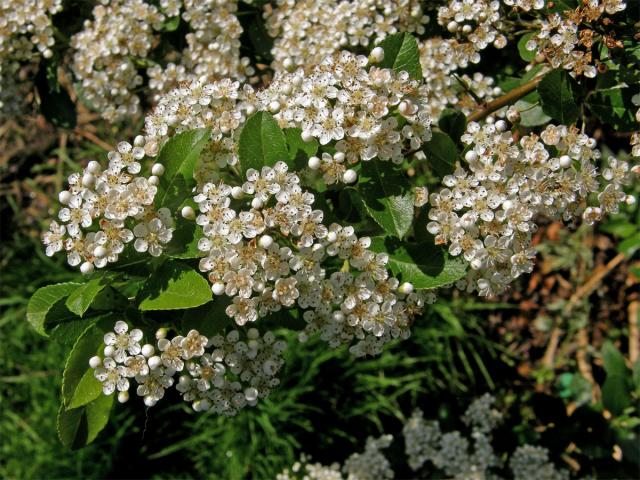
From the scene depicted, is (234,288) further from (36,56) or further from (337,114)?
(36,56)

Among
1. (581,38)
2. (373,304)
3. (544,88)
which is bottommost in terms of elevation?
(373,304)

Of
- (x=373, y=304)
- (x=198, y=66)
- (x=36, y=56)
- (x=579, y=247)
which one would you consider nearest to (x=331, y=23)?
(x=198, y=66)

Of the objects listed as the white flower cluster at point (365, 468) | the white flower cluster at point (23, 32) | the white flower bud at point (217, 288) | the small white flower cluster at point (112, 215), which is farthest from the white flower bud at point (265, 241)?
the white flower cluster at point (365, 468)

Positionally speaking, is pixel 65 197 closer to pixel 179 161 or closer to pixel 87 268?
pixel 87 268

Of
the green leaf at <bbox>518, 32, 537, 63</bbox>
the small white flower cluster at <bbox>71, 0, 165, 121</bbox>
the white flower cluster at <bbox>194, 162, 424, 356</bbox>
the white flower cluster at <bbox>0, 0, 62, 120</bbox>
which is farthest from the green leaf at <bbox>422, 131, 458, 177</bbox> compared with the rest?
the white flower cluster at <bbox>0, 0, 62, 120</bbox>

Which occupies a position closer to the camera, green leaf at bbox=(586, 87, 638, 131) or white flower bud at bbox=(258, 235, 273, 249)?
white flower bud at bbox=(258, 235, 273, 249)

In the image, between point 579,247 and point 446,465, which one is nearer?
point 446,465

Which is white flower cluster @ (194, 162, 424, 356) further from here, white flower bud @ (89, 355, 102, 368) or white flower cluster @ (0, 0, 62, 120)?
white flower cluster @ (0, 0, 62, 120)
